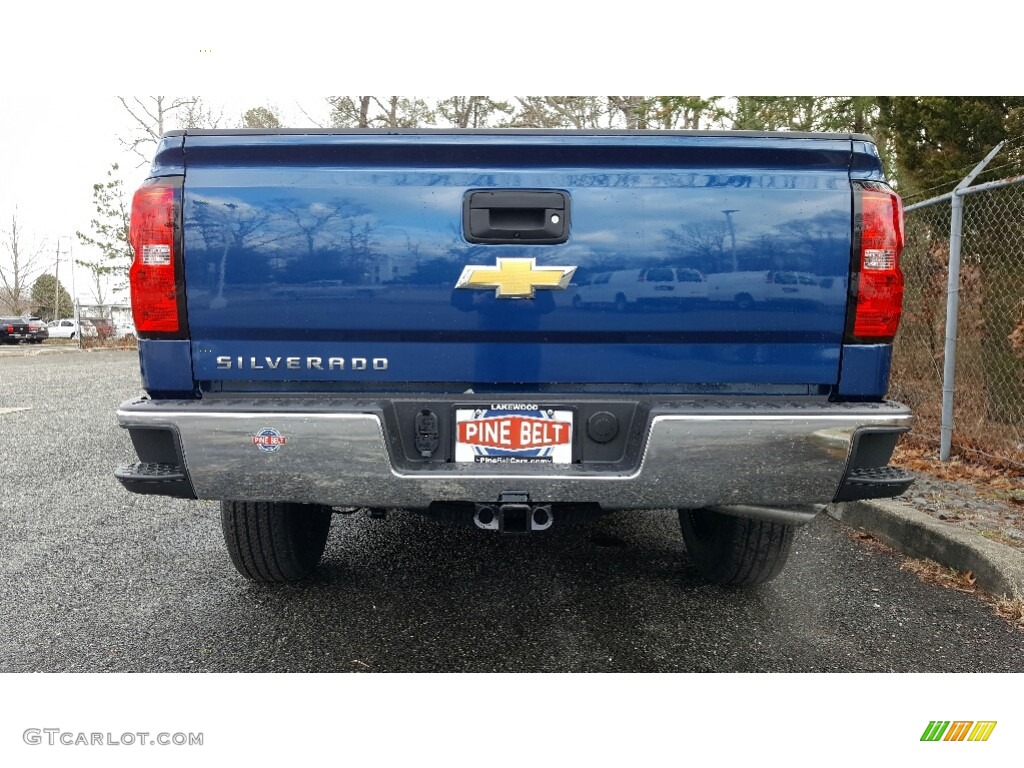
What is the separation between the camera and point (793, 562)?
3.38 m

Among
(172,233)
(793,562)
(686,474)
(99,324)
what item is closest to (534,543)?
(793,562)

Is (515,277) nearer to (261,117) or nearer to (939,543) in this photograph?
(939,543)

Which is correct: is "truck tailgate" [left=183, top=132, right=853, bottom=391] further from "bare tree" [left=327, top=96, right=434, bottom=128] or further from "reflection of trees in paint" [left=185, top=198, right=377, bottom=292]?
"bare tree" [left=327, top=96, right=434, bottom=128]

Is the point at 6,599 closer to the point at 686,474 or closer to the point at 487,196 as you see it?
the point at 487,196

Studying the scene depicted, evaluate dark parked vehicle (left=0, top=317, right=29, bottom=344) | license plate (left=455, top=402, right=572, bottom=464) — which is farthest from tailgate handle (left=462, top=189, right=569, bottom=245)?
dark parked vehicle (left=0, top=317, right=29, bottom=344)

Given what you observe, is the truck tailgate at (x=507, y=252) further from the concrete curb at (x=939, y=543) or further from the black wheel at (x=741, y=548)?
the concrete curb at (x=939, y=543)

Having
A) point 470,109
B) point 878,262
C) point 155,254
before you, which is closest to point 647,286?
point 878,262

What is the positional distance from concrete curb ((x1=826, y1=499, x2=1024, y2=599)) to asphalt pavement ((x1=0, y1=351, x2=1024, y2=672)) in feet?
0.44

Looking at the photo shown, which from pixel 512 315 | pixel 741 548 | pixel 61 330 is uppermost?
pixel 512 315

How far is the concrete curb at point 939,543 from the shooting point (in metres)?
2.87

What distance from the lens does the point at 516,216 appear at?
2.08m

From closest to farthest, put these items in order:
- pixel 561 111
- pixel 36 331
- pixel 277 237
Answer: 1. pixel 277 237
2. pixel 561 111
3. pixel 36 331

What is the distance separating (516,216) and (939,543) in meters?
2.62
